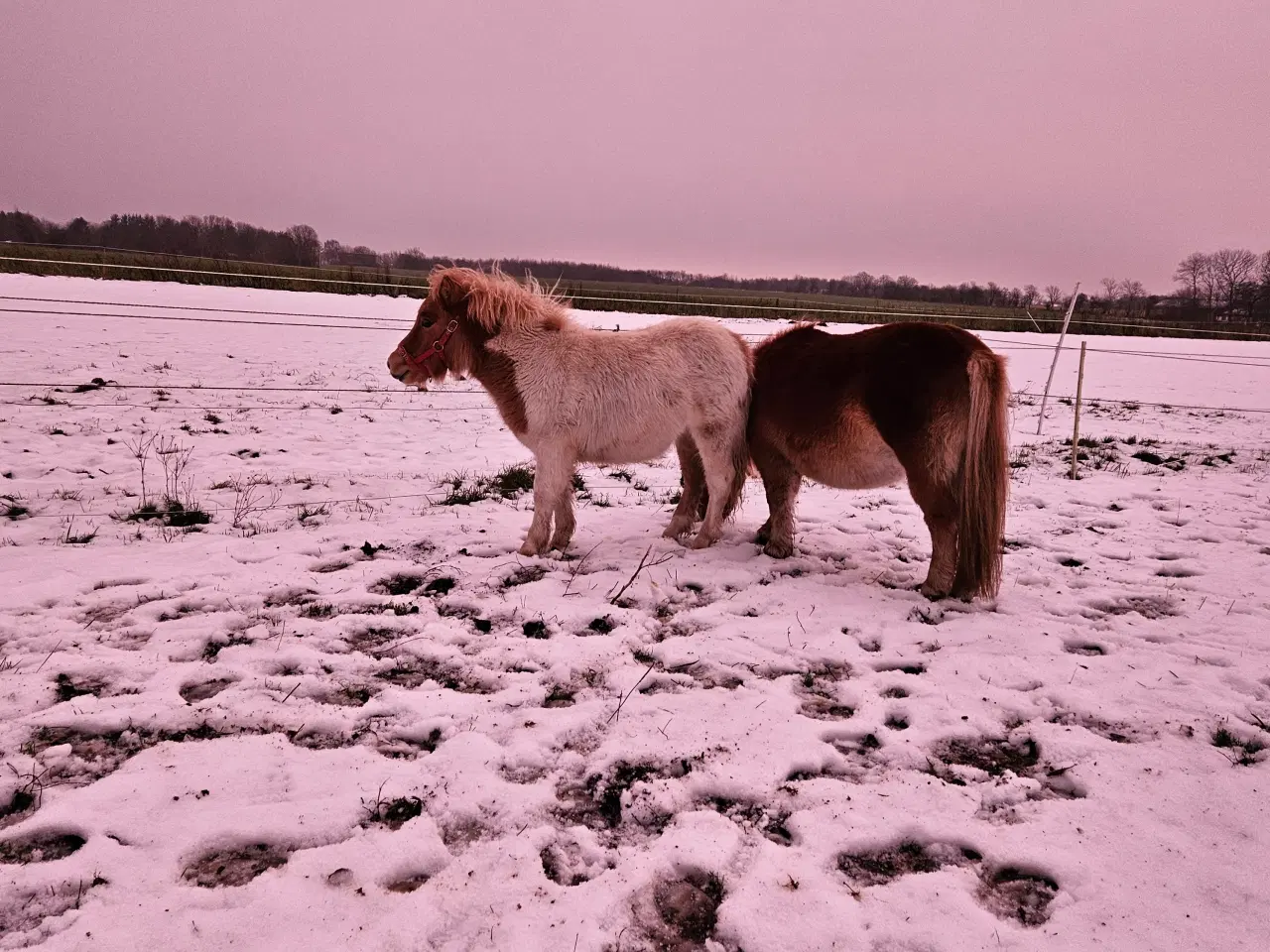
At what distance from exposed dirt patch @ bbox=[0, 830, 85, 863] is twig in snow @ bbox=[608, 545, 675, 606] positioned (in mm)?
2555

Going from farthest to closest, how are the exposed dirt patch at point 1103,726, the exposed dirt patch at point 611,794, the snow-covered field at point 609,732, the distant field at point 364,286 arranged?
the distant field at point 364,286
the exposed dirt patch at point 1103,726
the exposed dirt patch at point 611,794
the snow-covered field at point 609,732

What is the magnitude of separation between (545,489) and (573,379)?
0.87m

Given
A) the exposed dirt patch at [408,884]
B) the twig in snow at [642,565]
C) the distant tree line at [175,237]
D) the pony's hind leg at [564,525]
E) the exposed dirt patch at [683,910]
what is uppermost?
the distant tree line at [175,237]

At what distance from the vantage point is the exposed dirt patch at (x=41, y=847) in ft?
6.09

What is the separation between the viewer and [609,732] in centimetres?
258

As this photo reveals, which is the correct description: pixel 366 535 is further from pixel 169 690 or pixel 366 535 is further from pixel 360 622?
pixel 169 690

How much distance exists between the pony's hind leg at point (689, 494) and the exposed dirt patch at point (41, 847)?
393cm

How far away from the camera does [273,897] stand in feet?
5.70

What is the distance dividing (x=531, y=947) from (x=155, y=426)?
8.44 meters

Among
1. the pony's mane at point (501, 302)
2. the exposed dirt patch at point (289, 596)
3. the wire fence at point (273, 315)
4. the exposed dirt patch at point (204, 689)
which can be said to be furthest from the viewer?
the wire fence at point (273, 315)

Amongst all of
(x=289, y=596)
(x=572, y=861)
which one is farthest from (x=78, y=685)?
(x=572, y=861)

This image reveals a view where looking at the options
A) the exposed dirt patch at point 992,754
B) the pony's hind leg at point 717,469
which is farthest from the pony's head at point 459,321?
the exposed dirt patch at point 992,754

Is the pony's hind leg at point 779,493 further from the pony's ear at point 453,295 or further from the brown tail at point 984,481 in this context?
the pony's ear at point 453,295

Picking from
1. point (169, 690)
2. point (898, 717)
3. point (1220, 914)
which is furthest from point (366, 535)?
point (1220, 914)
